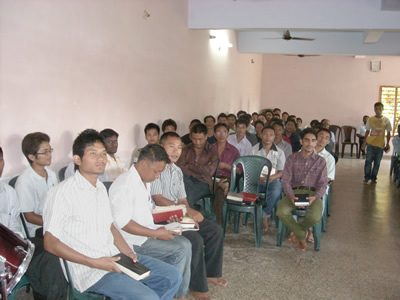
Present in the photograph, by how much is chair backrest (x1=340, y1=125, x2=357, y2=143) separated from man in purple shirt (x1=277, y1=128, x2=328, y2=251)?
9.07m

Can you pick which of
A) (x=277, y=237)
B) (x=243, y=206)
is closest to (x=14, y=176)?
(x=243, y=206)

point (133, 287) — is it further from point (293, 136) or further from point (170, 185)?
point (293, 136)

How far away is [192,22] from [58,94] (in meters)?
3.50

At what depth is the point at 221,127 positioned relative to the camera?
15.7 feet

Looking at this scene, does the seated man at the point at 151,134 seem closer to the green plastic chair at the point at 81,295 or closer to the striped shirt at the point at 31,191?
the striped shirt at the point at 31,191

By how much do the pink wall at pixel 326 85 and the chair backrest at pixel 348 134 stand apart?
0.27 metres

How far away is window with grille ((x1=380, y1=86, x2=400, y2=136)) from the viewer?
488 inches

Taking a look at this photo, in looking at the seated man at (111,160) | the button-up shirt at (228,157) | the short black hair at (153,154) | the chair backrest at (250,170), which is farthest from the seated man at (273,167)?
the short black hair at (153,154)

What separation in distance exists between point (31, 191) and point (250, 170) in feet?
8.01

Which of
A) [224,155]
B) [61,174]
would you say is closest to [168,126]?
[224,155]

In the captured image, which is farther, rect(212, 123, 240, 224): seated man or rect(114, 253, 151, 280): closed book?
rect(212, 123, 240, 224): seated man

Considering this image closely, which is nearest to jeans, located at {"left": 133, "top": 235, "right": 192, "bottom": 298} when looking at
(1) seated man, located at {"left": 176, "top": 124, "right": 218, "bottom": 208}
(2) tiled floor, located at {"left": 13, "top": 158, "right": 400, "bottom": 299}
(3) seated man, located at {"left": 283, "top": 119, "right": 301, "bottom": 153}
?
(2) tiled floor, located at {"left": 13, "top": 158, "right": 400, "bottom": 299}

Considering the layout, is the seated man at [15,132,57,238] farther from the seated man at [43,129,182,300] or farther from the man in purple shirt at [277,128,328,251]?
the man in purple shirt at [277,128,328,251]

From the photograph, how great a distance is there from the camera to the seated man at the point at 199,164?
4.13m
